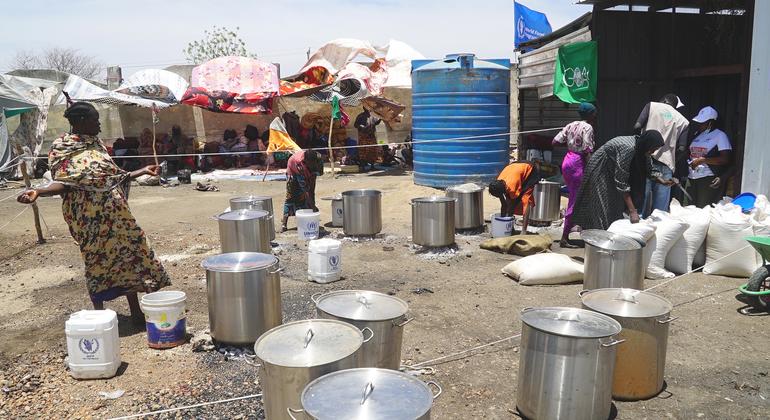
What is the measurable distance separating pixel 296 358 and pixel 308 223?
14.4 ft

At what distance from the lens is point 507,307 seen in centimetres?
465

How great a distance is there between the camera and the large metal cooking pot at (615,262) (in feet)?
14.0

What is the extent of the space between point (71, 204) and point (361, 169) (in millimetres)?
10972

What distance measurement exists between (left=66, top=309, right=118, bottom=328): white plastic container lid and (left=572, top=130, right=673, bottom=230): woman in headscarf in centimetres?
429

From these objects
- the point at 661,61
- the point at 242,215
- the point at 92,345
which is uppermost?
the point at 661,61

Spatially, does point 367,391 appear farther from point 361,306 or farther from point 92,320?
point 92,320

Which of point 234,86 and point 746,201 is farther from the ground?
point 234,86

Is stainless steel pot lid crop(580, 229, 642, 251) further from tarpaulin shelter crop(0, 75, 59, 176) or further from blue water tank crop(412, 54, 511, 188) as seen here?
tarpaulin shelter crop(0, 75, 59, 176)

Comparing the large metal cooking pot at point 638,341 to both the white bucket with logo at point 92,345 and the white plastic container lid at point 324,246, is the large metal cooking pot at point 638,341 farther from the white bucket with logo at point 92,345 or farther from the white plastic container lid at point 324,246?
the white bucket with logo at point 92,345

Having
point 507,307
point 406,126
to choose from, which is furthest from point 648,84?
point 406,126

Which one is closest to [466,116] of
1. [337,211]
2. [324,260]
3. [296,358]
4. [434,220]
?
[337,211]

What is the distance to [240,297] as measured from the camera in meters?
3.65

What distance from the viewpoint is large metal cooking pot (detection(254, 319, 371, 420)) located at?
2.34m

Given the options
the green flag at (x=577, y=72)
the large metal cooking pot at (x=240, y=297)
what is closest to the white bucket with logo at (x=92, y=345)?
the large metal cooking pot at (x=240, y=297)
